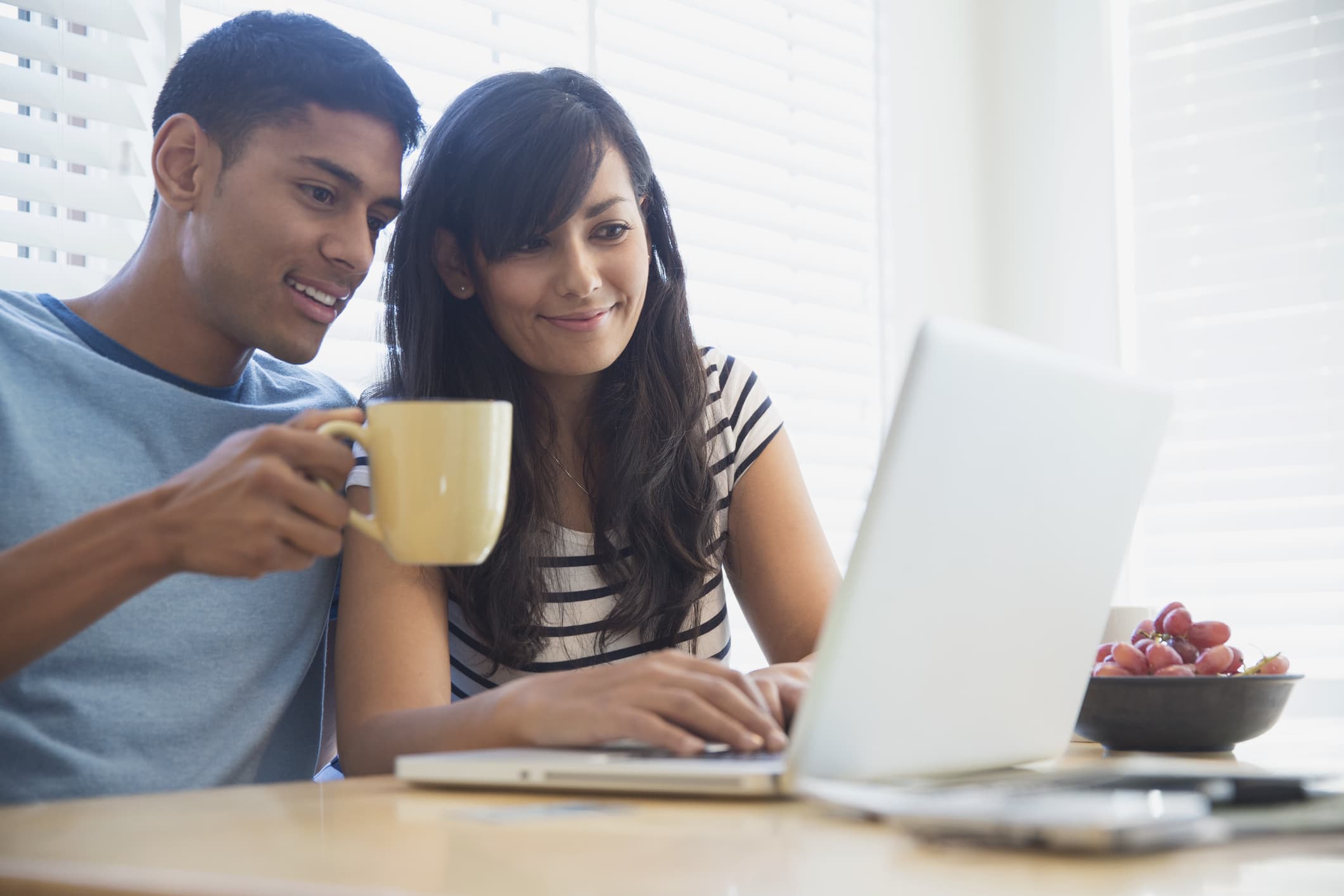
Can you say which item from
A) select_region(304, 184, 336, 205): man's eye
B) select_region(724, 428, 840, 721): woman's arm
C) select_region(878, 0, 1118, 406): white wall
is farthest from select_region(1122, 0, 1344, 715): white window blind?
select_region(304, 184, 336, 205): man's eye

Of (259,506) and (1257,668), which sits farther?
(1257,668)

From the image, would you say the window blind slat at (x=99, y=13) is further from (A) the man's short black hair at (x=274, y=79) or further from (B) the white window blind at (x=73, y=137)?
(A) the man's short black hair at (x=274, y=79)

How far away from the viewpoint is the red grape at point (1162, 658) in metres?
1.08

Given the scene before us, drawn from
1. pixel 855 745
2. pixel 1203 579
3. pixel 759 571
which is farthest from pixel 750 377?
pixel 1203 579

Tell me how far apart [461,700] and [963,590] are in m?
0.57

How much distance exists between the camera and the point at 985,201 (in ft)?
10.8

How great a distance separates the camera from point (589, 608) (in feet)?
4.91

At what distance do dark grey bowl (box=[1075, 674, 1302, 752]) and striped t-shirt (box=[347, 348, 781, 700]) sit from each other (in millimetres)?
594

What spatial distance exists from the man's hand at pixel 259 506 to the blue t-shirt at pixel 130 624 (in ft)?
1.26

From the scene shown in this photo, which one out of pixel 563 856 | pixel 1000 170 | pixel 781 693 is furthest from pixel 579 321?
pixel 1000 170

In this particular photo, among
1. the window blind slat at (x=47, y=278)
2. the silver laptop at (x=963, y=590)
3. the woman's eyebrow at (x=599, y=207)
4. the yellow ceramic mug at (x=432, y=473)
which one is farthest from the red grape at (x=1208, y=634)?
the window blind slat at (x=47, y=278)

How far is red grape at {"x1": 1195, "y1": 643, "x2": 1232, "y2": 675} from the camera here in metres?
1.08

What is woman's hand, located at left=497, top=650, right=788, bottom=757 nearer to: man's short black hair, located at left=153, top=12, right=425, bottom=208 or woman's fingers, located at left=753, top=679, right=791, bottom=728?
woman's fingers, located at left=753, top=679, right=791, bottom=728

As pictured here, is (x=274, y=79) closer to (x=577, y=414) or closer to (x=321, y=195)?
(x=321, y=195)
